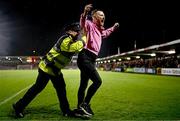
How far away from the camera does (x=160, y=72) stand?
37.4 m

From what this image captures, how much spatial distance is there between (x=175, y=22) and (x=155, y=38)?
22532 mm

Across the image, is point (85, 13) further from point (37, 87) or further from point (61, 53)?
point (37, 87)

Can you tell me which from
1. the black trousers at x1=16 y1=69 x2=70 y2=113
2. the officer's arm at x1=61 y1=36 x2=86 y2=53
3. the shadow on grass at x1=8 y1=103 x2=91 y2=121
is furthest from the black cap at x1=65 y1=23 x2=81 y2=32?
the shadow on grass at x1=8 y1=103 x2=91 y2=121

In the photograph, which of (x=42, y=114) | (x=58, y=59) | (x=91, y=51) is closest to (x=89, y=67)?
(x=91, y=51)

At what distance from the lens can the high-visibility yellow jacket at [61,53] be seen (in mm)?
6034

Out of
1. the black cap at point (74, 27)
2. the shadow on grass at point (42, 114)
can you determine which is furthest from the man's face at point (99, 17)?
the shadow on grass at point (42, 114)

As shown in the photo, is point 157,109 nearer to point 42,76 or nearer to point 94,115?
point 94,115

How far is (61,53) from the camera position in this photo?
6164 millimetres

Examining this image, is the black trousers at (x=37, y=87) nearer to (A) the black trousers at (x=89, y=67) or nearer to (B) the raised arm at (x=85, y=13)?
(A) the black trousers at (x=89, y=67)

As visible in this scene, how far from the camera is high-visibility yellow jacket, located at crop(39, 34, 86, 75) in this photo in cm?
603

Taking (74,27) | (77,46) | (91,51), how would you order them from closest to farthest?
1. (77,46)
2. (74,27)
3. (91,51)

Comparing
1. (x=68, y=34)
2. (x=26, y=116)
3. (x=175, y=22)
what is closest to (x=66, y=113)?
(x=26, y=116)

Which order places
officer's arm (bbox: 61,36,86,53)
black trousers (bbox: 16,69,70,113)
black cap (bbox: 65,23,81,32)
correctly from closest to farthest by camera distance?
1. officer's arm (bbox: 61,36,86,53)
2. black cap (bbox: 65,23,81,32)
3. black trousers (bbox: 16,69,70,113)

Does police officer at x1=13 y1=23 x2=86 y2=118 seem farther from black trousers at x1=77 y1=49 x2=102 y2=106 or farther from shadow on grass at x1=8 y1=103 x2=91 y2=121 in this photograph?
black trousers at x1=77 y1=49 x2=102 y2=106
